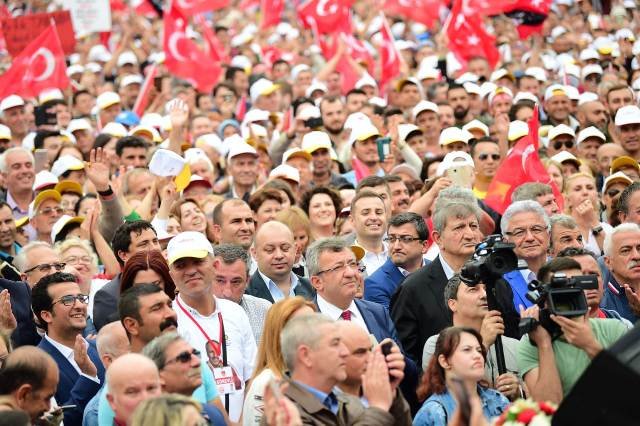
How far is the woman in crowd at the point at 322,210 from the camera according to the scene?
11711 millimetres

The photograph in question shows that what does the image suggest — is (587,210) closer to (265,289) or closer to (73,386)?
(265,289)

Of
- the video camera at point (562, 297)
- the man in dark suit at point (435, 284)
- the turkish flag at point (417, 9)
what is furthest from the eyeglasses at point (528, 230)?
the turkish flag at point (417, 9)

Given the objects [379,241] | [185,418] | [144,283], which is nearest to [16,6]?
[379,241]

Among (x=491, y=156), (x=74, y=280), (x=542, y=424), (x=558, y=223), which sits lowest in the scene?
(x=491, y=156)

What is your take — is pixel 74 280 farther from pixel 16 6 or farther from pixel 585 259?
pixel 16 6

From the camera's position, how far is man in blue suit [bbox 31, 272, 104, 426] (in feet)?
28.0

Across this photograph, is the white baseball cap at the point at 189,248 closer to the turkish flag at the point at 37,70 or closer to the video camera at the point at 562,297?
the video camera at the point at 562,297

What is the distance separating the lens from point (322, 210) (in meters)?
11.8

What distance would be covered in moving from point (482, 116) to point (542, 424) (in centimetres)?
1203

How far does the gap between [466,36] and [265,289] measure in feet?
37.7

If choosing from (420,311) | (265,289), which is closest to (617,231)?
(420,311)

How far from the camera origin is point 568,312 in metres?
7.64

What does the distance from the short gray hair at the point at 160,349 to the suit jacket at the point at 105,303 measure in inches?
79.0

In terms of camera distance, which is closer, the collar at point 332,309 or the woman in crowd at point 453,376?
the woman in crowd at point 453,376
